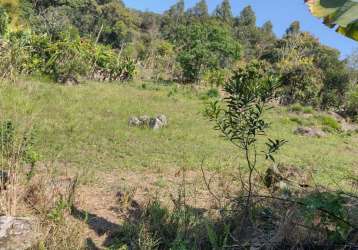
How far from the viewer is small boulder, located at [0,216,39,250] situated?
Answer: 3355 mm

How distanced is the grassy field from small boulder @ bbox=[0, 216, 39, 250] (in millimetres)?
971

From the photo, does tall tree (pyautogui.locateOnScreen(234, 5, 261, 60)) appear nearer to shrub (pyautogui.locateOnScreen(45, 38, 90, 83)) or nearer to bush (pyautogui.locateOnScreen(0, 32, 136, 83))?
bush (pyautogui.locateOnScreen(0, 32, 136, 83))

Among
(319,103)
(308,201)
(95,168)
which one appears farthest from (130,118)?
(319,103)

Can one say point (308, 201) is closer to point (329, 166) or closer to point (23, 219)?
point (23, 219)

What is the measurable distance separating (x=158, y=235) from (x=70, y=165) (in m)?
2.47

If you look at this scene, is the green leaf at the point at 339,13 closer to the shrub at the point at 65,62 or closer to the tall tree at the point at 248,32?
the shrub at the point at 65,62

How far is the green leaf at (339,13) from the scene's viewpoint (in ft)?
8.57

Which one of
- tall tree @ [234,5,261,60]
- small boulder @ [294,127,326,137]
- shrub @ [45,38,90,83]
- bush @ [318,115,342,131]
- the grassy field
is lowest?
the grassy field

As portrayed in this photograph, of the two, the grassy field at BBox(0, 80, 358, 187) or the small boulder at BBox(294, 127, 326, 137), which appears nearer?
the grassy field at BBox(0, 80, 358, 187)

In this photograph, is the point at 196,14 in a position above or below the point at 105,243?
above

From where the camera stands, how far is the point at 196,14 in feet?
188

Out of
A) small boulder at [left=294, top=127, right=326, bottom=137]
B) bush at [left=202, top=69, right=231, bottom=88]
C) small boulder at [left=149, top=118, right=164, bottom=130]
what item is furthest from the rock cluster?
bush at [left=202, top=69, right=231, bottom=88]

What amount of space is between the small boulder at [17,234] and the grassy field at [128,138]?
0.97 metres

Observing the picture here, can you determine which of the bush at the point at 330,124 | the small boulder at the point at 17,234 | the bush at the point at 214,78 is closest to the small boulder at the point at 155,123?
the small boulder at the point at 17,234
